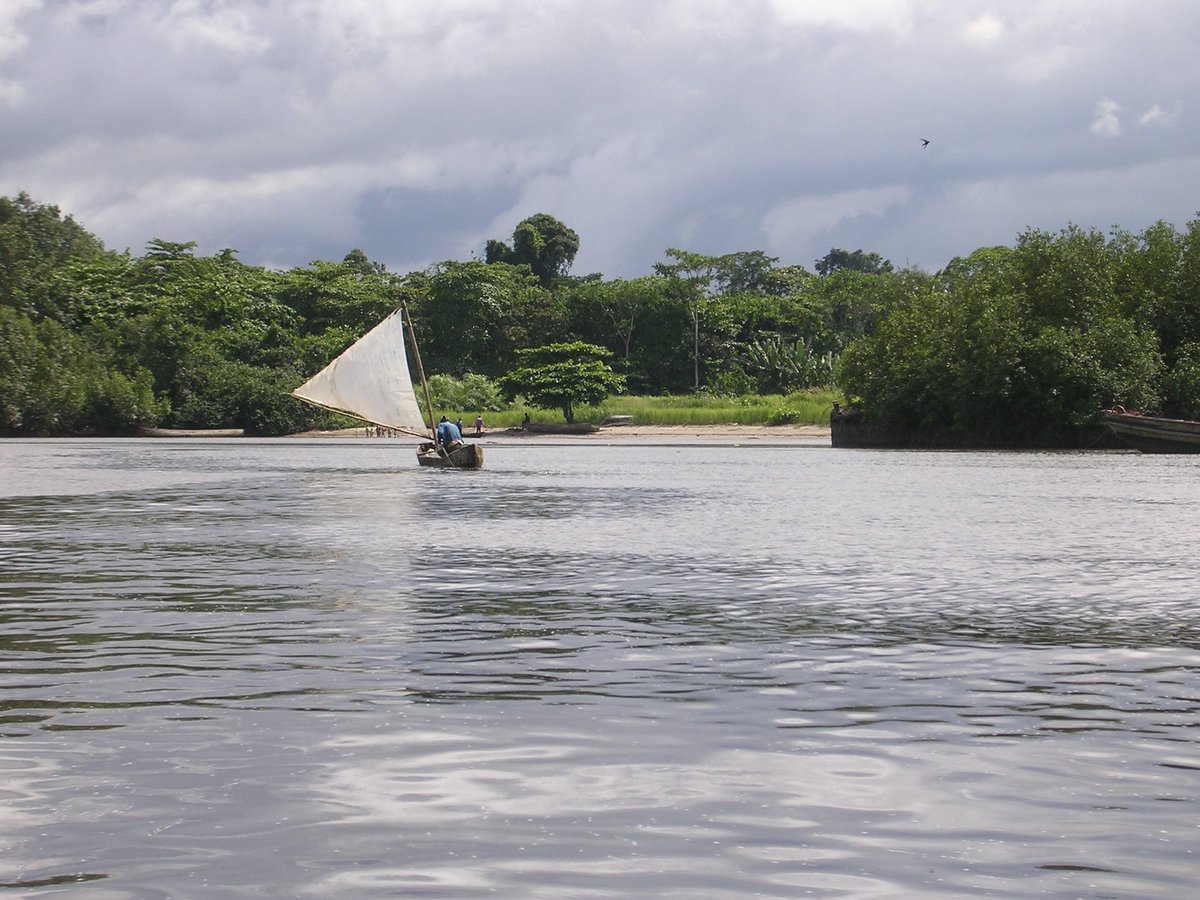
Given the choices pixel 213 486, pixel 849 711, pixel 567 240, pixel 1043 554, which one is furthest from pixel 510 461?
pixel 567 240

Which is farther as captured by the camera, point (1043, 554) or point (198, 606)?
point (1043, 554)

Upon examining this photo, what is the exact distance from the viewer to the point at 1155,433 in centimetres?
5706

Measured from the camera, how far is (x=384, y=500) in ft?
101

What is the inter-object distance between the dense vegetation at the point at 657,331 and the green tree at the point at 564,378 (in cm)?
134

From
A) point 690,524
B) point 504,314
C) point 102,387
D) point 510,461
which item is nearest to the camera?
point 690,524

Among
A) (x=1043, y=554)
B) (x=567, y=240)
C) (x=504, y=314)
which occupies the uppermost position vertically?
(x=567, y=240)

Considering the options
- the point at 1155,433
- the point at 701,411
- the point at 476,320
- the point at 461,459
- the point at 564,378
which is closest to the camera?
the point at 461,459

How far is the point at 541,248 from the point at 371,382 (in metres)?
70.4

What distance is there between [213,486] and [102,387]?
5248 cm

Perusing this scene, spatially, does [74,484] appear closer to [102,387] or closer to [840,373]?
[840,373]

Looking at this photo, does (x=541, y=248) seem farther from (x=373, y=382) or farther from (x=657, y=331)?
(x=373, y=382)

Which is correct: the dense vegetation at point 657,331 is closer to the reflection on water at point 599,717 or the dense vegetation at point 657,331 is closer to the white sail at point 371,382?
the white sail at point 371,382

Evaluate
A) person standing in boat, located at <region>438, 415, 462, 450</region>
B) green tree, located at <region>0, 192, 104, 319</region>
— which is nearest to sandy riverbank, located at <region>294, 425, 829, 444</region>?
person standing in boat, located at <region>438, 415, 462, 450</region>

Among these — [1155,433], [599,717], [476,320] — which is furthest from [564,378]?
[599,717]
